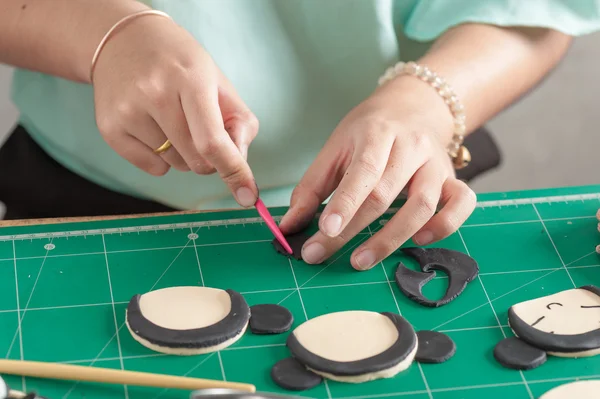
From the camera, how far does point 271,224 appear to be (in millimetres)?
851

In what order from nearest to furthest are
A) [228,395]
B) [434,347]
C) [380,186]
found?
[228,395] < [434,347] < [380,186]

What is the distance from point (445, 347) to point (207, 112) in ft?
1.07

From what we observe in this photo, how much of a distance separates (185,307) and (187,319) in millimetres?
18

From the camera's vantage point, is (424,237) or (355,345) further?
(424,237)

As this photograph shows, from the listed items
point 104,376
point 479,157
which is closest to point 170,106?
point 104,376

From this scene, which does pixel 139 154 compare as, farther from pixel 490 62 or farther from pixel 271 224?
pixel 490 62

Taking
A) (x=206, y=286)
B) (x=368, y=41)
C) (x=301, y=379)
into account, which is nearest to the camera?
(x=301, y=379)

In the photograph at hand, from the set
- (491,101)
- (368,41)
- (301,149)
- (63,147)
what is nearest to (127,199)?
(63,147)

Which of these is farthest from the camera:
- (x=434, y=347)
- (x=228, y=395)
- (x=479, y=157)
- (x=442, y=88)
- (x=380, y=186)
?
(x=479, y=157)

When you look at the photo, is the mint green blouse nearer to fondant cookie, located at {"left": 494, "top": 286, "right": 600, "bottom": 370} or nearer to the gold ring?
the gold ring

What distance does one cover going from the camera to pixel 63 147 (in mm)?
1056

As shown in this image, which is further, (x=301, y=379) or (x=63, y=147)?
(x=63, y=147)

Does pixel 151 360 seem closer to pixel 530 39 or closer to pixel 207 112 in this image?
pixel 207 112

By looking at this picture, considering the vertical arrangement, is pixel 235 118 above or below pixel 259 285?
above
